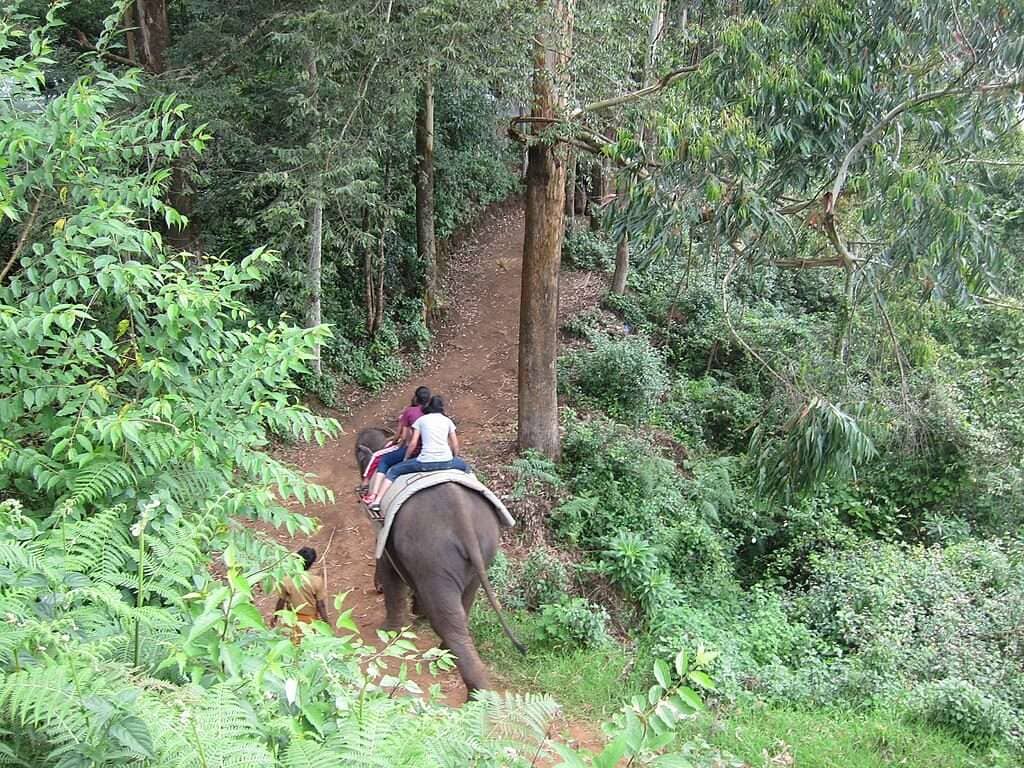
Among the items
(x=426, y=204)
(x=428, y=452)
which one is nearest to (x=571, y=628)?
(x=428, y=452)

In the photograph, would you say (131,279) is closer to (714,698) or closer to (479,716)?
(479,716)

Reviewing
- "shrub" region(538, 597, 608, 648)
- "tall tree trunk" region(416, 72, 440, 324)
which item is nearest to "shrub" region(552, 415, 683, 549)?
"shrub" region(538, 597, 608, 648)

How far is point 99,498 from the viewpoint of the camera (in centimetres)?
363

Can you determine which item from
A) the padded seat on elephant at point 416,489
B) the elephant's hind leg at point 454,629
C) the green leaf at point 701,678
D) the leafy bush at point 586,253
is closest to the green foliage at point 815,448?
the padded seat on elephant at point 416,489

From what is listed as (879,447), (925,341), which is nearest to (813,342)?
(879,447)

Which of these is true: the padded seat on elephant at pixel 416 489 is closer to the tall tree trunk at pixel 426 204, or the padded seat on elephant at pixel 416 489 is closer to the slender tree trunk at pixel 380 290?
the slender tree trunk at pixel 380 290

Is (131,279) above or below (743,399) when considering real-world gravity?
above

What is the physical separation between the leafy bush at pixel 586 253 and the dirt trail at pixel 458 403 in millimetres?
1335

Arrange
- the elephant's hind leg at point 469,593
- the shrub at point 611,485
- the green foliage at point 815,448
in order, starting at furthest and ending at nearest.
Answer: the shrub at point 611,485 → the green foliage at point 815,448 → the elephant's hind leg at point 469,593

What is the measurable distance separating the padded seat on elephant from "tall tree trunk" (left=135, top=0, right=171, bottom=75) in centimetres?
794

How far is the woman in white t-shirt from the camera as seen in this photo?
6.36m

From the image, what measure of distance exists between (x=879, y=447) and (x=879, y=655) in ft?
16.1

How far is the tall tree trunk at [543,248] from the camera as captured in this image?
9.15 m

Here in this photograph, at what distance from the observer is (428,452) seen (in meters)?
6.41
